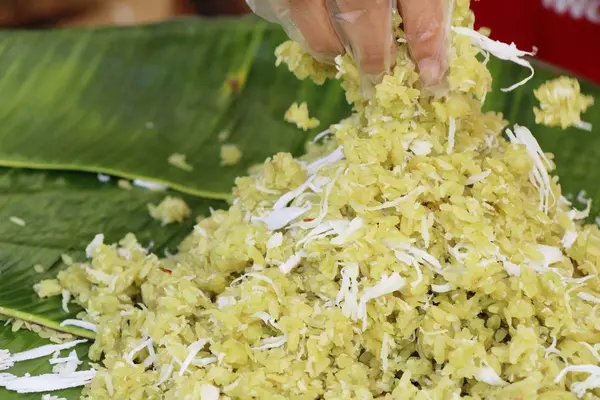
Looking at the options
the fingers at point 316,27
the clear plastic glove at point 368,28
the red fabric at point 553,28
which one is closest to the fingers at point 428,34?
the clear plastic glove at point 368,28

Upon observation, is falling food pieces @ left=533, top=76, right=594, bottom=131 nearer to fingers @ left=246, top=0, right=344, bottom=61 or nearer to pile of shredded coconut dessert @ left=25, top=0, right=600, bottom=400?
pile of shredded coconut dessert @ left=25, top=0, right=600, bottom=400

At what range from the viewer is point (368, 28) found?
0.96m

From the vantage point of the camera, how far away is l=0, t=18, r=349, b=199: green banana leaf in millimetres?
1760

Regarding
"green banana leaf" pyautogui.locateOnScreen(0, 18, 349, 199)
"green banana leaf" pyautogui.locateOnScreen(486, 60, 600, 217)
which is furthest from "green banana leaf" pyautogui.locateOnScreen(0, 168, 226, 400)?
"green banana leaf" pyautogui.locateOnScreen(486, 60, 600, 217)

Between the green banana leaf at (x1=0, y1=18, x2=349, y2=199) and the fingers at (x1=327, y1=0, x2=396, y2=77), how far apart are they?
744 millimetres

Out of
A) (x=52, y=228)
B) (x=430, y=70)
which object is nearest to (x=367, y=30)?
(x=430, y=70)

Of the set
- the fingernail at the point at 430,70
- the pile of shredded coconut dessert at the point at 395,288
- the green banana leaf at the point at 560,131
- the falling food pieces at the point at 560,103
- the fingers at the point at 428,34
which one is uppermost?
the fingers at the point at 428,34

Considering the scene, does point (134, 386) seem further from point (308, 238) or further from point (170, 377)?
point (308, 238)

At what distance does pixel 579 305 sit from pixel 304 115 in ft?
1.85

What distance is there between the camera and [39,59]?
1.94 meters

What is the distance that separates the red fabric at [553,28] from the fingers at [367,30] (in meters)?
1.31

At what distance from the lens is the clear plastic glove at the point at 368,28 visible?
37.0 inches

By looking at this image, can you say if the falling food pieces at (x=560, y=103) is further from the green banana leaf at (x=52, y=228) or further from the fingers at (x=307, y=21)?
the green banana leaf at (x=52, y=228)

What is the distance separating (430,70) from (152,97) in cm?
111
